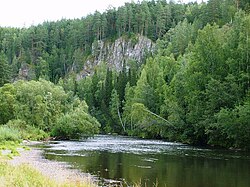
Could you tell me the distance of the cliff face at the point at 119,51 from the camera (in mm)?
166137

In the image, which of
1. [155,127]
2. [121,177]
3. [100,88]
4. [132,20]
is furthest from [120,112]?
[121,177]

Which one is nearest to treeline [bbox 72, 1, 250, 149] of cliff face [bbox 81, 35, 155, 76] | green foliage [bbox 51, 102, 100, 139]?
green foliage [bbox 51, 102, 100, 139]

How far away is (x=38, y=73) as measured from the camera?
185875 mm

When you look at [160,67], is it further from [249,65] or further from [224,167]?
[224,167]

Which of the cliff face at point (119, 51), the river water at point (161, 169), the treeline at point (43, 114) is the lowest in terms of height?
the river water at point (161, 169)

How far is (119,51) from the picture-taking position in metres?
171

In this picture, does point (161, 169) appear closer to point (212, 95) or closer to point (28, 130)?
point (212, 95)

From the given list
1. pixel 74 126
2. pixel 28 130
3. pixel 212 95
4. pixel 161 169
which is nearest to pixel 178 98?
pixel 212 95

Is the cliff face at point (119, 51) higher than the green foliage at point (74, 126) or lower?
higher

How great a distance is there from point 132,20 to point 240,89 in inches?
5006

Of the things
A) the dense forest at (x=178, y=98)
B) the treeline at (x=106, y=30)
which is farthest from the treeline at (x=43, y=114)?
the treeline at (x=106, y=30)

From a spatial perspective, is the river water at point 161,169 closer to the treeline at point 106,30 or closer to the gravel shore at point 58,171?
the gravel shore at point 58,171

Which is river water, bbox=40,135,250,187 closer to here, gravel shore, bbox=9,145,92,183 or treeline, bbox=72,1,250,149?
gravel shore, bbox=9,145,92,183

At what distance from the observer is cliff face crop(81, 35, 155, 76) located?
166137mm
